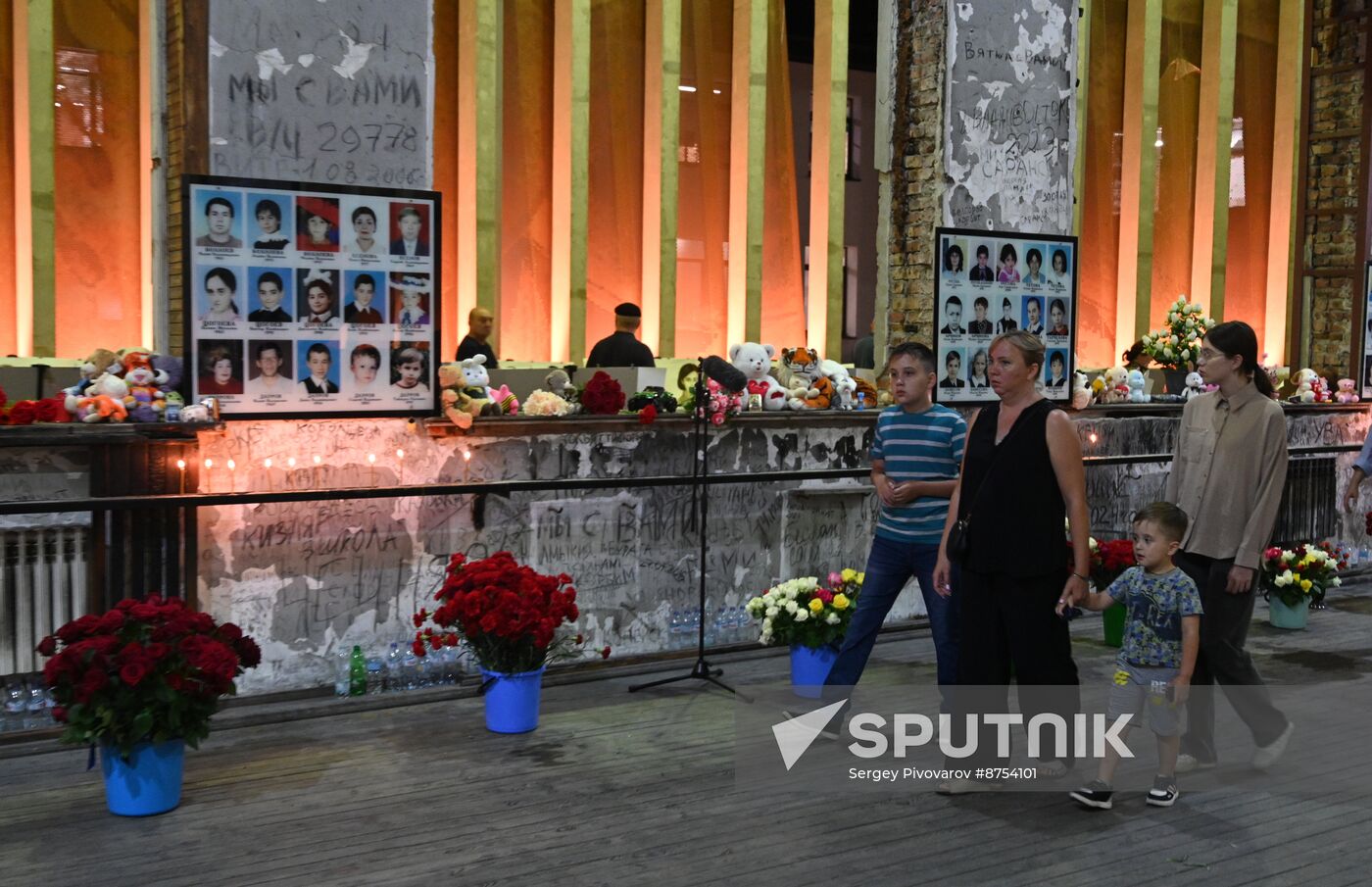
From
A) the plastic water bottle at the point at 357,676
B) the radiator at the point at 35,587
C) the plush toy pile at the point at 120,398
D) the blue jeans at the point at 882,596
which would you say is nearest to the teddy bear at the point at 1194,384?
the blue jeans at the point at 882,596

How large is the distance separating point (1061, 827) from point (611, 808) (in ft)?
5.14

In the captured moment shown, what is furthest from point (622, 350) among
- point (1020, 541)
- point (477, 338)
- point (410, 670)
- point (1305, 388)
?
point (1305, 388)

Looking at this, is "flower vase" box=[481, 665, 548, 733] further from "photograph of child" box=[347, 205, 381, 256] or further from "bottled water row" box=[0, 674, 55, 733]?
"photograph of child" box=[347, 205, 381, 256]

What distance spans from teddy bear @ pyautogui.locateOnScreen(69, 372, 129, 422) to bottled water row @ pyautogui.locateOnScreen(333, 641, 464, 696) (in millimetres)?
1498

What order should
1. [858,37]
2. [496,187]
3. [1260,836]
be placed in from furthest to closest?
[858,37] < [496,187] < [1260,836]

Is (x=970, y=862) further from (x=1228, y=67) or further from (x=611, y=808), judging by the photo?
(x=1228, y=67)

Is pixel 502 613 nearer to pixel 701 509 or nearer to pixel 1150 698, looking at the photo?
pixel 701 509

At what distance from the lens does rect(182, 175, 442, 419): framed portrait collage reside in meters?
5.84

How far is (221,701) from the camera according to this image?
19.5 ft

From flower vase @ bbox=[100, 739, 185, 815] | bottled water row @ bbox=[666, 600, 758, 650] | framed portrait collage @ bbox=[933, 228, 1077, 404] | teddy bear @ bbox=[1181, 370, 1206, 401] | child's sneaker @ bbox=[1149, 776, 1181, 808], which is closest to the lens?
flower vase @ bbox=[100, 739, 185, 815]

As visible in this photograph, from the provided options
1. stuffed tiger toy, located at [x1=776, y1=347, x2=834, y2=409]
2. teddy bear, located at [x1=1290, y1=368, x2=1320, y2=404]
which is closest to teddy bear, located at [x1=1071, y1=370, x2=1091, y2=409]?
stuffed tiger toy, located at [x1=776, y1=347, x2=834, y2=409]

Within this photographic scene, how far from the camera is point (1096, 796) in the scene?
4824mm

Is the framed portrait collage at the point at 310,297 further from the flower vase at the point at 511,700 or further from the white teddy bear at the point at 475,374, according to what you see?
the flower vase at the point at 511,700

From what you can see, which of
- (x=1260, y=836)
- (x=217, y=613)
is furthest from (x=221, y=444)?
(x=1260, y=836)
